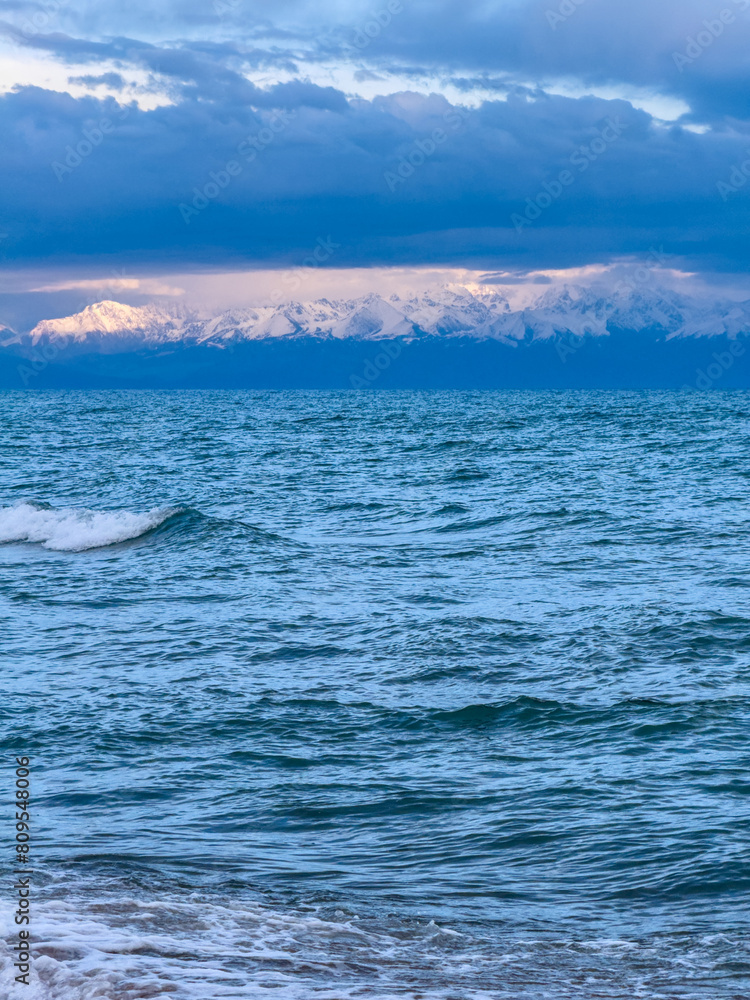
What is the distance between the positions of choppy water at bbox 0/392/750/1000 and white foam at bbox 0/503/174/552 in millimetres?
307

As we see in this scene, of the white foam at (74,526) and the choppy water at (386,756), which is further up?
the white foam at (74,526)

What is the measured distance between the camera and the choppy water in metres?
6.62

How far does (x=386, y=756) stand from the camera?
1074cm

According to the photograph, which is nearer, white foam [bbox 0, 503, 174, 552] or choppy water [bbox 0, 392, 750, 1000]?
choppy water [bbox 0, 392, 750, 1000]

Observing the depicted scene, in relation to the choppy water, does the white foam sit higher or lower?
higher

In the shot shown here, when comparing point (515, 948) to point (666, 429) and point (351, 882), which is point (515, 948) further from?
point (666, 429)

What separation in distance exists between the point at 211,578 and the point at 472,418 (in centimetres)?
7399

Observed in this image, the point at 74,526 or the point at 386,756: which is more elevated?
the point at 74,526

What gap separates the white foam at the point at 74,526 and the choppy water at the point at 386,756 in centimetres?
31

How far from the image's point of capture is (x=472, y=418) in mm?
93062

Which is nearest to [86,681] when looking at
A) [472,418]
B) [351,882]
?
[351,882]

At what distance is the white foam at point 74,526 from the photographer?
84.9 ft

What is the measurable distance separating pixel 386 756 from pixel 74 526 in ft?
59.5

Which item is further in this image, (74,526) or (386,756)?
(74,526)
